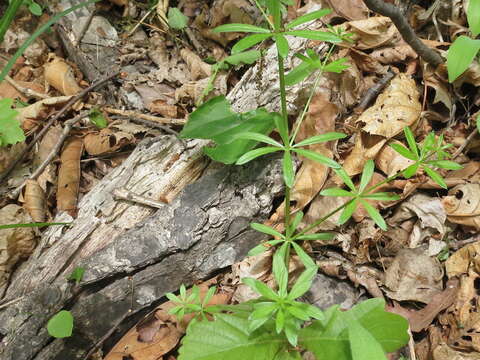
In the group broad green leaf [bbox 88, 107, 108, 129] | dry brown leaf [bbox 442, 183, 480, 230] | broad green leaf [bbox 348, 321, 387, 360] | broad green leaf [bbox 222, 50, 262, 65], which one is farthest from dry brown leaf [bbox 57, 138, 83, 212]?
dry brown leaf [bbox 442, 183, 480, 230]

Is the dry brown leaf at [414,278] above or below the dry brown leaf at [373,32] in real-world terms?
below

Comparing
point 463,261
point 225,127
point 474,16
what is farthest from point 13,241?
point 474,16

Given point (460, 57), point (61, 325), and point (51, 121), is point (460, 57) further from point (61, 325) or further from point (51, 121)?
point (51, 121)

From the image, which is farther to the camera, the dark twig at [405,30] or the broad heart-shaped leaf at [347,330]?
the dark twig at [405,30]

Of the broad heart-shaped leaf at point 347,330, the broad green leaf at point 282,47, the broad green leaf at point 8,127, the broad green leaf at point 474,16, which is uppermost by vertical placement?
the broad green leaf at point 282,47

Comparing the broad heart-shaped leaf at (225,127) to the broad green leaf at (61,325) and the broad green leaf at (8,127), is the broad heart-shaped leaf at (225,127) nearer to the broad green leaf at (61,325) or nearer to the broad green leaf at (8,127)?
the broad green leaf at (61,325)

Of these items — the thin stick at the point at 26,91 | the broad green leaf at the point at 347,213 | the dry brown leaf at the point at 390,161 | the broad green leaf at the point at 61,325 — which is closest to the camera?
the broad green leaf at the point at 347,213

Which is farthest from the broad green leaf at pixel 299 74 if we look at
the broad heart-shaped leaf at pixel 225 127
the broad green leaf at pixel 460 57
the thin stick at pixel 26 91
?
the thin stick at pixel 26 91
